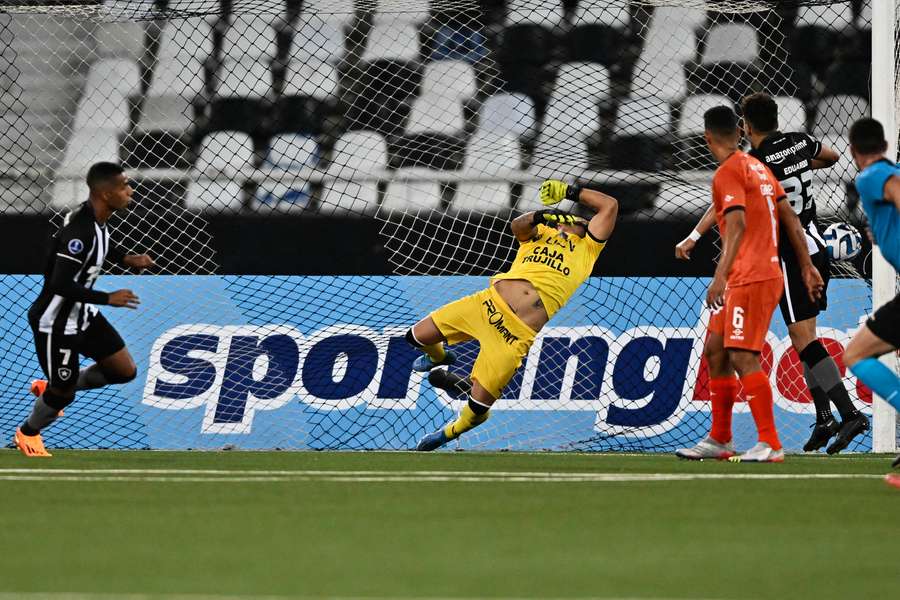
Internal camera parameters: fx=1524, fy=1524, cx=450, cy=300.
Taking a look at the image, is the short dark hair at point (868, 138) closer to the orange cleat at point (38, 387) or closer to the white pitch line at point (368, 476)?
the white pitch line at point (368, 476)

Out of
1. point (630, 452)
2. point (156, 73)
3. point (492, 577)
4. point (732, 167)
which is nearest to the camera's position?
point (492, 577)

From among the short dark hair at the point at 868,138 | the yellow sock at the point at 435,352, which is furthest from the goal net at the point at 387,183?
the short dark hair at the point at 868,138

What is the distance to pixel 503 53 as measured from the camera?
46.1 feet

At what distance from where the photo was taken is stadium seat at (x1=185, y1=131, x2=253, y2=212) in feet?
39.7

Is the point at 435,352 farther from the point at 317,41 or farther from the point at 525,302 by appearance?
the point at 317,41

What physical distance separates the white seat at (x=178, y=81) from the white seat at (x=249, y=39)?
1.15 feet

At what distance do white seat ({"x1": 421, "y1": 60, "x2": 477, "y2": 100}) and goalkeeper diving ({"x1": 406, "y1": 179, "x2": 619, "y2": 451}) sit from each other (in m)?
4.78

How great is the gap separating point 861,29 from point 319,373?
6.87m

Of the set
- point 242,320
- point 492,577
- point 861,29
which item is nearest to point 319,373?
point 242,320

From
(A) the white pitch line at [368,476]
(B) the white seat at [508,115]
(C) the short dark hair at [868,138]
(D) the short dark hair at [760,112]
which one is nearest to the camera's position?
(C) the short dark hair at [868,138]

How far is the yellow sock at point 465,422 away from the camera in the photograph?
349 inches

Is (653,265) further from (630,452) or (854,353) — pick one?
(854,353)

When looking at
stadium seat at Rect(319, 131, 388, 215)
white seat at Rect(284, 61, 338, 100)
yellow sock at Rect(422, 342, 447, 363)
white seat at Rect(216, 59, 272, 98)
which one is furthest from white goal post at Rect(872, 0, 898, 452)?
white seat at Rect(216, 59, 272, 98)

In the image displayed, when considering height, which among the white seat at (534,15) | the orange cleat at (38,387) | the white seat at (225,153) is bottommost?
the orange cleat at (38,387)
